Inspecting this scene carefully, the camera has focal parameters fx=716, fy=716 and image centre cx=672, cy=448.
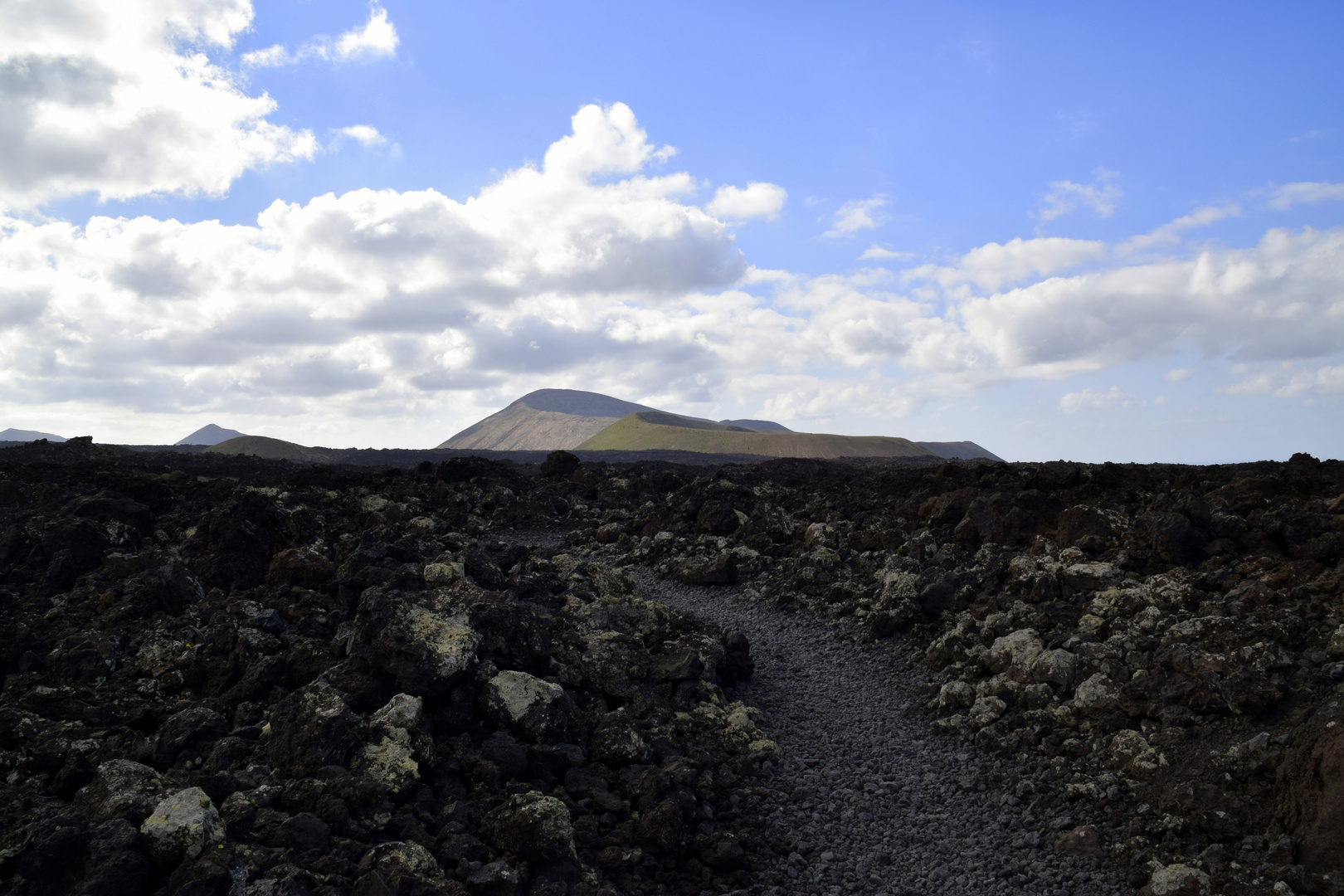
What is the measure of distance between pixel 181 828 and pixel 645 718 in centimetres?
583

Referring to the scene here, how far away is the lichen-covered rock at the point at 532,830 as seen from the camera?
7.09m

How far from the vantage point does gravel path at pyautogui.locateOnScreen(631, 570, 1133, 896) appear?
7.80m

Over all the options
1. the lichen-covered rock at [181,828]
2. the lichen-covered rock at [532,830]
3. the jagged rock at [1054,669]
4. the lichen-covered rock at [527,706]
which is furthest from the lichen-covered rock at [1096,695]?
the lichen-covered rock at [181,828]

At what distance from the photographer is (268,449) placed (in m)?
80.9

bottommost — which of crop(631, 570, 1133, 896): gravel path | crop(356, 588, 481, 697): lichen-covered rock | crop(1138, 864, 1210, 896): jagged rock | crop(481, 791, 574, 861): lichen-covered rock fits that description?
crop(631, 570, 1133, 896): gravel path

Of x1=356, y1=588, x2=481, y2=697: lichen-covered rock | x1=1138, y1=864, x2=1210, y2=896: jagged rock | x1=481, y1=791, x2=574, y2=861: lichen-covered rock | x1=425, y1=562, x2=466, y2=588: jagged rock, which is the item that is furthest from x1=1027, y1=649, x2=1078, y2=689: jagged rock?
x1=425, y1=562, x2=466, y2=588: jagged rock

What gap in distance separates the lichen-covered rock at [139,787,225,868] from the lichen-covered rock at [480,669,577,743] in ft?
10.8

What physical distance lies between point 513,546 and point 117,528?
8.54 metres

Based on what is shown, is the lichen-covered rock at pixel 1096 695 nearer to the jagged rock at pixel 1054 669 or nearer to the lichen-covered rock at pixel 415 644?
the jagged rock at pixel 1054 669

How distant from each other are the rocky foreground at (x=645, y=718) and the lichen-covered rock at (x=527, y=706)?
33 millimetres

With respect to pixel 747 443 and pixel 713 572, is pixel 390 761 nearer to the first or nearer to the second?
pixel 713 572

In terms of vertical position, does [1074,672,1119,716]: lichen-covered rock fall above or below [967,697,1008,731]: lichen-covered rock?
above

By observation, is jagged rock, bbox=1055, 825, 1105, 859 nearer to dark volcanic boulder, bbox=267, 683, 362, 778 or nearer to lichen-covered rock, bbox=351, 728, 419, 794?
lichen-covered rock, bbox=351, 728, 419, 794

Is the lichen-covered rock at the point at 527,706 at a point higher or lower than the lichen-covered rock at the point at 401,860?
higher
